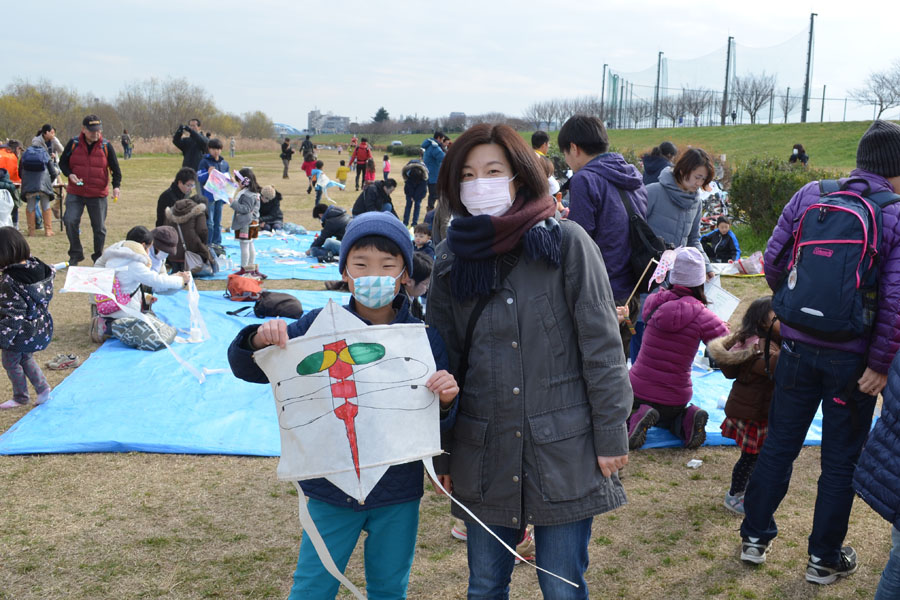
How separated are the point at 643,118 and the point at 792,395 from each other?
48417 millimetres

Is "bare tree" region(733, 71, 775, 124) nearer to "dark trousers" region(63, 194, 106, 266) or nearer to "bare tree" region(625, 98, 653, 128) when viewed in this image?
"bare tree" region(625, 98, 653, 128)

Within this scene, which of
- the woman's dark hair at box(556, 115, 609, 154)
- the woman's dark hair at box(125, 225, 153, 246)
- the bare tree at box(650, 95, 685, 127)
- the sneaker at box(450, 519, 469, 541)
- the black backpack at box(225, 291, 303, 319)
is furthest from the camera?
the bare tree at box(650, 95, 685, 127)

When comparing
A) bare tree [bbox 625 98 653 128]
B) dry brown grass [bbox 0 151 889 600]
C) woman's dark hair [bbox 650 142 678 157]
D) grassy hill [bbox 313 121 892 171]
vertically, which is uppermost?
bare tree [bbox 625 98 653 128]

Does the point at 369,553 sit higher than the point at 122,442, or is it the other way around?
the point at 369,553

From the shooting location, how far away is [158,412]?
503cm

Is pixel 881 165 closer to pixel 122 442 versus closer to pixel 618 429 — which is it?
pixel 618 429

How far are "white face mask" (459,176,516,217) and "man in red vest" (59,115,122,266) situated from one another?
8415 mm

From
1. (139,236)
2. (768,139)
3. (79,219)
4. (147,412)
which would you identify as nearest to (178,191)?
(79,219)

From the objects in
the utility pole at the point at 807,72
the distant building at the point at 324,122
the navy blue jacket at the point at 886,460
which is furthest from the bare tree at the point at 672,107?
the distant building at the point at 324,122

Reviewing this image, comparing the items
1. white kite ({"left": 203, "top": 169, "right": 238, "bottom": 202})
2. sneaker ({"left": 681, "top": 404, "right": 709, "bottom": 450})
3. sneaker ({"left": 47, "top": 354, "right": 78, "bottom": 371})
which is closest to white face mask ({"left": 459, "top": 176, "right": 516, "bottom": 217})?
sneaker ({"left": 681, "top": 404, "right": 709, "bottom": 450})

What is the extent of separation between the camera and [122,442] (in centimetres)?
449

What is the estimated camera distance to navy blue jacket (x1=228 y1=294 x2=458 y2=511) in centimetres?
215

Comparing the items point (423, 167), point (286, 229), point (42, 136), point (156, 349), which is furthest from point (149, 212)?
point (156, 349)

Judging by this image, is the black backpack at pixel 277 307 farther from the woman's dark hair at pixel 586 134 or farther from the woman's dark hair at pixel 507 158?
the woman's dark hair at pixel 507 158
